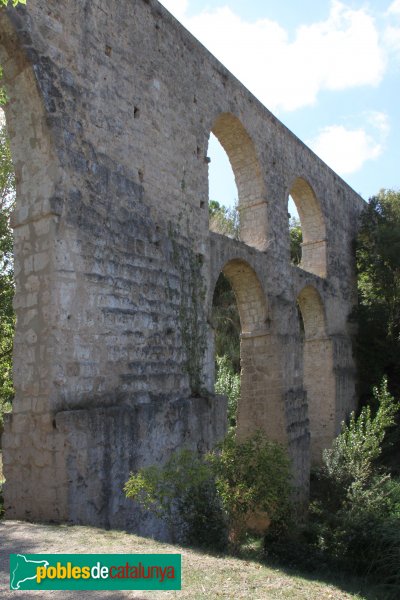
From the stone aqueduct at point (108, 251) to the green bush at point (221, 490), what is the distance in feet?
2.47

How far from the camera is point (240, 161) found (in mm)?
10234

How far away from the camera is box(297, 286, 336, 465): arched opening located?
496 inches

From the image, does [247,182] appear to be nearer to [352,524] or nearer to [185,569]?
[352,524]

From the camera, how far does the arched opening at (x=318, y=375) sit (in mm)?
12602

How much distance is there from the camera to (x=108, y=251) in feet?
18.9

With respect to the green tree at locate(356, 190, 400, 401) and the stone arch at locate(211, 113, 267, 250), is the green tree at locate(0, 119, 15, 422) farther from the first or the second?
the green tree at locate(356, 190, 400, 401)

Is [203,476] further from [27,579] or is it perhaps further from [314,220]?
[314,220]

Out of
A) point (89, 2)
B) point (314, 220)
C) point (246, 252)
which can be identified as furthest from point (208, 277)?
point (314, 220)

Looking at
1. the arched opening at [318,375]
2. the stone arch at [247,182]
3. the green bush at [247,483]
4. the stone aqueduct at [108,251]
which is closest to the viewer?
the green bush at [247,483]

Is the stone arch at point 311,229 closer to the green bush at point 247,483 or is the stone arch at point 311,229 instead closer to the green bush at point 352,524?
the green bush at point 352,524

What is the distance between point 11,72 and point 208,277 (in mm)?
3731

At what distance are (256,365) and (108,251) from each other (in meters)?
5.10

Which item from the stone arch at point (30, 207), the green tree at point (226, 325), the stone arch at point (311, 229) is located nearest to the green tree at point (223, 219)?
the green tree at point (226, 325)

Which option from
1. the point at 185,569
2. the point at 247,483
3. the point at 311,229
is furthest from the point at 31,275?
the point at 311,229
